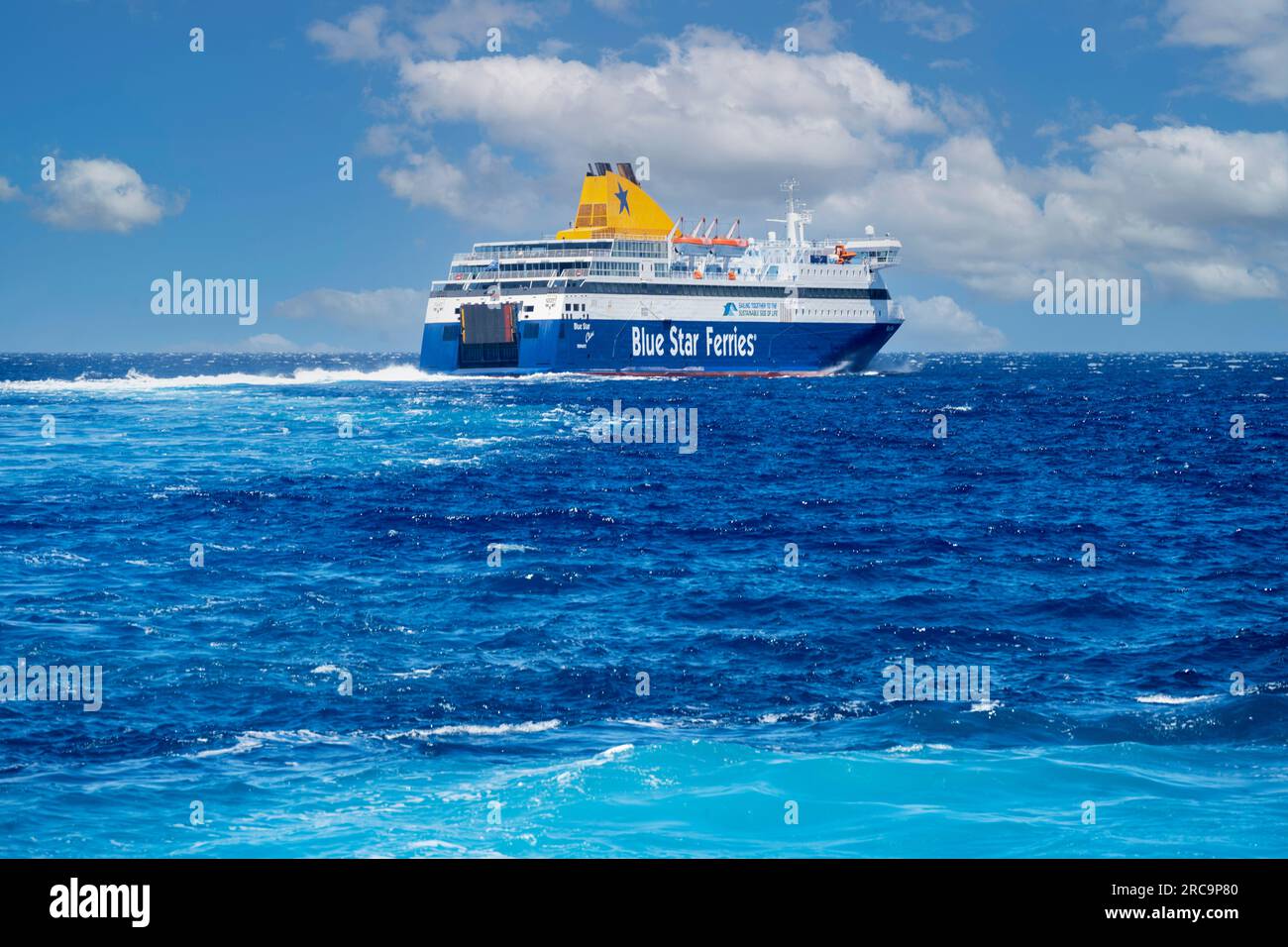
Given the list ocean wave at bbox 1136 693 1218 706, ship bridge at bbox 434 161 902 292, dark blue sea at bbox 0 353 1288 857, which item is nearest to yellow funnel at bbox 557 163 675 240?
ship bridge at bbox 434 161 902 292

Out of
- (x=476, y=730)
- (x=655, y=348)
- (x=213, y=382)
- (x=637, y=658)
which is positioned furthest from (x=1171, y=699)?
(x=213, y=382)

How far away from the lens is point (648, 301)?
10419 centimetres

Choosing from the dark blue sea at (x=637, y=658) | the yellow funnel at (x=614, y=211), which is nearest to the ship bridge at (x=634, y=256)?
the yellow funnel at (x=614, y=211)

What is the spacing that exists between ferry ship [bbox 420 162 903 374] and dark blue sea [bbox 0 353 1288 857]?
5801cm

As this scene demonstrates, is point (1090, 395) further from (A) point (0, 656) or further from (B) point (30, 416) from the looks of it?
(A) point (0, 656)

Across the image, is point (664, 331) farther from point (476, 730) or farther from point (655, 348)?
point (476, 730)

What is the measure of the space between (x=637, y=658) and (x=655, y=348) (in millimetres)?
85414

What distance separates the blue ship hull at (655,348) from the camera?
100562 millimetres

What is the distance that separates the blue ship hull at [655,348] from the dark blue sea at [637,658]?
5707cm

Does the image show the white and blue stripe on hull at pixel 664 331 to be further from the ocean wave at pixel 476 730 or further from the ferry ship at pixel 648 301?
the ocean wave at pixel 476 730

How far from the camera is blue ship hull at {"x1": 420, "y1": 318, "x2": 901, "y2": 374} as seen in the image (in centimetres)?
10056

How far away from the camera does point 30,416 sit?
64.2 meters
